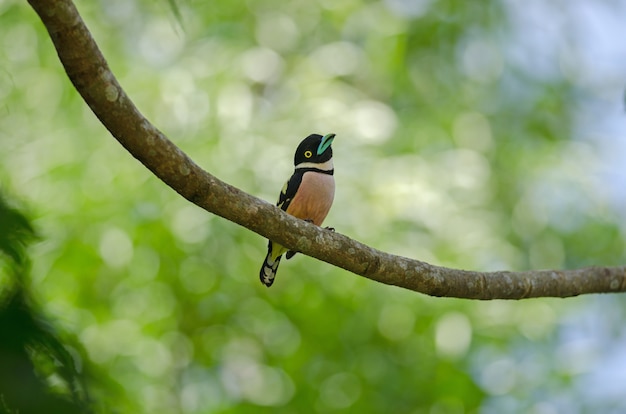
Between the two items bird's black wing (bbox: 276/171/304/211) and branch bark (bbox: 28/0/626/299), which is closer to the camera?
branch bark (bbox: 28/0/626/299)

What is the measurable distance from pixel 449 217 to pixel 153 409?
112 inches

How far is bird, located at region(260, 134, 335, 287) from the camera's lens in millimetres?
4258

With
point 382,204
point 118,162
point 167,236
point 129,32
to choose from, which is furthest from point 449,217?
point 129,32

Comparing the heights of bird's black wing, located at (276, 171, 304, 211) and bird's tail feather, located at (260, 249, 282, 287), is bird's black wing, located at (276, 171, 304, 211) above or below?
above

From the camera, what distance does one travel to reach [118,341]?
20.1 feet

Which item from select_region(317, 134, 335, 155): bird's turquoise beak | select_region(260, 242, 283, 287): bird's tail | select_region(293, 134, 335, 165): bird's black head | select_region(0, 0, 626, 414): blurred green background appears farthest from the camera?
select_region(0, 0, 626, 414): blurred green background

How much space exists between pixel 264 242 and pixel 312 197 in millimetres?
2296

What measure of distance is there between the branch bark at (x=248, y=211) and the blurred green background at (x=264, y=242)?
2.46 m

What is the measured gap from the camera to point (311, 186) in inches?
167

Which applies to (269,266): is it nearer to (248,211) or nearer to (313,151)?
(313,151)

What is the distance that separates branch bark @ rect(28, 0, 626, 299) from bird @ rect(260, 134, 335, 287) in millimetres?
998

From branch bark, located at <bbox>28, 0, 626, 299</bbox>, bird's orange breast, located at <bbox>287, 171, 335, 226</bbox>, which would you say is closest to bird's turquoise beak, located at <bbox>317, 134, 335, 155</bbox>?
bird's orange breast, located at <bbox>287, 171, 335, 226</bbox>

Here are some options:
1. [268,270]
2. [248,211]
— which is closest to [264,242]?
[268,270]

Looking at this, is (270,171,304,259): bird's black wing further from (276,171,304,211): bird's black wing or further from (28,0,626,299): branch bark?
(28,0,626,299): branch bark
